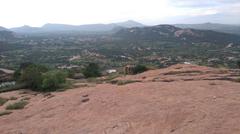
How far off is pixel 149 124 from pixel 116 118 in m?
2.15

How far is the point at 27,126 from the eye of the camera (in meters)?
18.7

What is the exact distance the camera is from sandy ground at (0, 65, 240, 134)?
14812 mm

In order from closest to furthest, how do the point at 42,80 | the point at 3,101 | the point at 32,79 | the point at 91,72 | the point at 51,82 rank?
the point at 3,101, the point at 51,82, the point at 42,80, the point at 32,79, the point at 91,72

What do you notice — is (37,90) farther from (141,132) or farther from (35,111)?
(141,132)

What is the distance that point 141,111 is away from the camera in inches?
685

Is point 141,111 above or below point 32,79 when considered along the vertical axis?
above

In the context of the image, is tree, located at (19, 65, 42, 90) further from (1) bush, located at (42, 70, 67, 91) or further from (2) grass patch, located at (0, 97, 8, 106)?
(2) grass patch, located at (0, 97, 8, 106)

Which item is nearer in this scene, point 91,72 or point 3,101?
point 3,101

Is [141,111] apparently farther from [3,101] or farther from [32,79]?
[32,79]

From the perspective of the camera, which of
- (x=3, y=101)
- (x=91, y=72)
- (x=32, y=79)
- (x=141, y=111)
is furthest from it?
(x=91, y=72)

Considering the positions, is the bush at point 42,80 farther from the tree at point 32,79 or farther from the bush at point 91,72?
the bush at point 91,72

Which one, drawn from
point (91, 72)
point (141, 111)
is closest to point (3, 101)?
point (141, 111)

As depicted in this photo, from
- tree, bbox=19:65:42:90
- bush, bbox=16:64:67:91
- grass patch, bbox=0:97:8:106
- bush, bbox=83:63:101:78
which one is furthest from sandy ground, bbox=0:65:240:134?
bush, bbox=83:63:101:78

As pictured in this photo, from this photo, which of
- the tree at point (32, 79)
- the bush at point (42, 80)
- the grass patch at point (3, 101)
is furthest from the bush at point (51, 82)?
the grass patch at point (3, 101)
